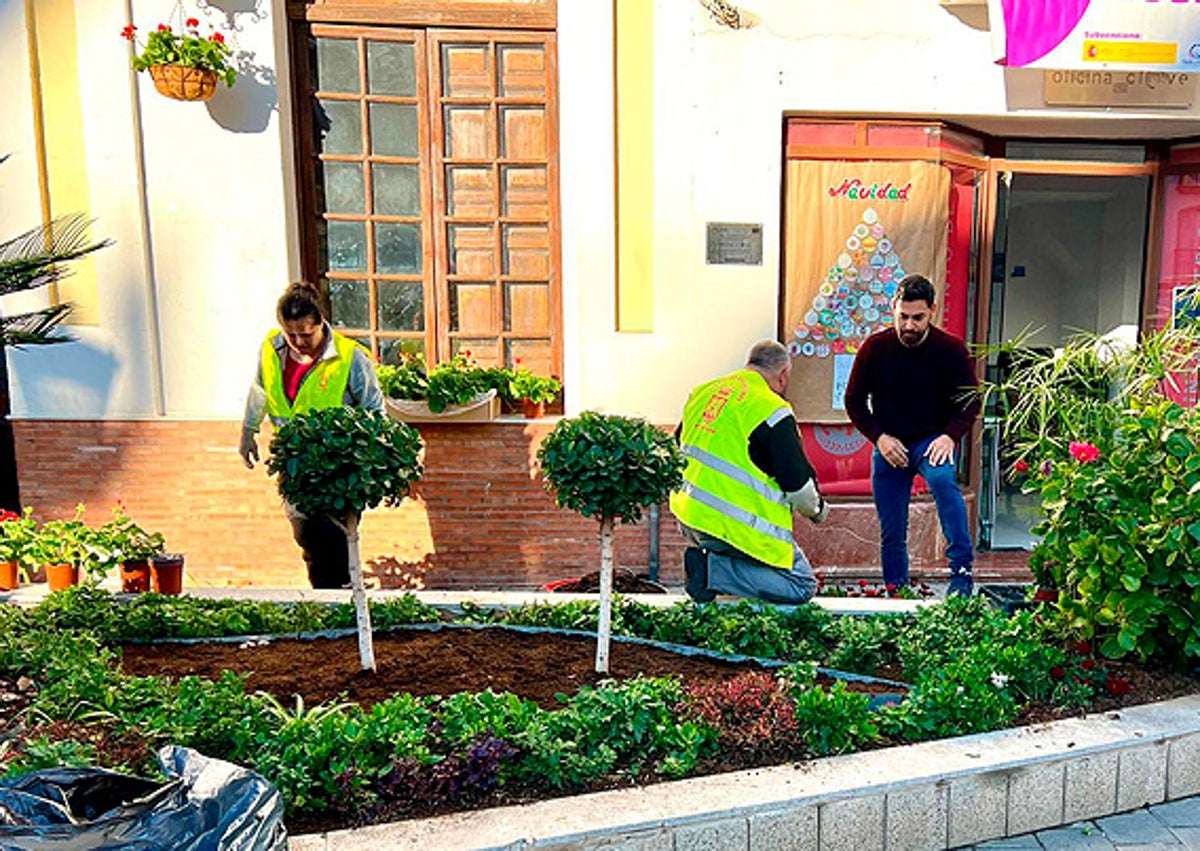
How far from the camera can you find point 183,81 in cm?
587

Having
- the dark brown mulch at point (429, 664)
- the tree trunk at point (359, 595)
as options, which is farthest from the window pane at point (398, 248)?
the tree trunk at point (359, 595)

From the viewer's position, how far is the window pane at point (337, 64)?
21.4ft

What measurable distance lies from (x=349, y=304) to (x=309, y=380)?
81.7 inches

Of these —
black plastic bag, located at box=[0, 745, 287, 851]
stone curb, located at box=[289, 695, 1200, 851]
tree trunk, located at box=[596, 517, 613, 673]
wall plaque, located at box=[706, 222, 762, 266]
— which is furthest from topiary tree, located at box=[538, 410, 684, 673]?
wall plaque, located at box=[706, 222, 762, 266]

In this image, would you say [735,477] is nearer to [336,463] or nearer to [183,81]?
[336,463]

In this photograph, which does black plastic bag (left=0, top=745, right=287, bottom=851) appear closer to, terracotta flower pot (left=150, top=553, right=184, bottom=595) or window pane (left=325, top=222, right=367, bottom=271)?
terracotta flower pot (left=150, top=553, right=184, bottom=595)

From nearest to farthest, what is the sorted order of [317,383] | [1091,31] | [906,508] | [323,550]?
[317,383] → [323,550] → [906,508] → [1091,31]

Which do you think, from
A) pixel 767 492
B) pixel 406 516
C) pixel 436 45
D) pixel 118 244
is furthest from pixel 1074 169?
pixel 118 244

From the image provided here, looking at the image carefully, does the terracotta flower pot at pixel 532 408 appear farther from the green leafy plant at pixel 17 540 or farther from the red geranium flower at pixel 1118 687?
the red geranium flower at pixel 1118 687

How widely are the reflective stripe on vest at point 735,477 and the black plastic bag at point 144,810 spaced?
8.61 feet

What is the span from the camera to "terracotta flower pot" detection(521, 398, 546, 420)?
6.50 m

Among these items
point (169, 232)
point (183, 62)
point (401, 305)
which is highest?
→ point (183, 62)

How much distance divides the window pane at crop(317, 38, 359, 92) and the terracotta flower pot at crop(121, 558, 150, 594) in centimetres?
369

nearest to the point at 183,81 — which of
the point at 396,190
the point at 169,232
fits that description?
the point at 169,232
